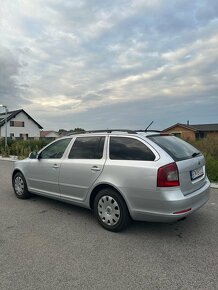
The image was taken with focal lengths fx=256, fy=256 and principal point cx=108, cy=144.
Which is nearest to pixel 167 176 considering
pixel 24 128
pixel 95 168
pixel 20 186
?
pixel 95 168

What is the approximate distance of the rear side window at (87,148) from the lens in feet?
14.6

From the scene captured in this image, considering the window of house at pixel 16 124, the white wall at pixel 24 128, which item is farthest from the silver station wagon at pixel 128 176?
the window of house at pixel 16 124

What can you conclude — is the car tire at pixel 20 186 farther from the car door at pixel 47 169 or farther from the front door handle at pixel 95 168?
the front door handle at pixel 95 168

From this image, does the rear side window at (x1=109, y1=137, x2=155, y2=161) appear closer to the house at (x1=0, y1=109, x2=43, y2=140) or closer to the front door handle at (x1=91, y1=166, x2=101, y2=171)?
the front door handle at (x1=91, y1=166, x2=101, y2=171)

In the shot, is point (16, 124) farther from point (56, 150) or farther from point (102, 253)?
point (102, 253)

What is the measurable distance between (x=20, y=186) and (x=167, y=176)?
3.96 metres

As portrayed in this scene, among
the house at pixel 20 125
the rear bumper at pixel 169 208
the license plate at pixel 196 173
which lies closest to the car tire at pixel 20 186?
the rear bumper at pixel 169 208

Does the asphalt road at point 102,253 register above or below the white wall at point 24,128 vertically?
below

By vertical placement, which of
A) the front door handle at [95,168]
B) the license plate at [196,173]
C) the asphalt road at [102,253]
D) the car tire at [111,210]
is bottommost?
the asphalt road at [102,253]

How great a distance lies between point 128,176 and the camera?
12.5 ft

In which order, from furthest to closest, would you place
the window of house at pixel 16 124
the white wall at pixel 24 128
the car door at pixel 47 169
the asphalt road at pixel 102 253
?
the window of house at pixel 16 124
the white wall at pixel 24 128
the car door at pixel 47 169
the asphalt road at pixel 102 253

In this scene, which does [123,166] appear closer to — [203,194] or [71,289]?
[203,194]

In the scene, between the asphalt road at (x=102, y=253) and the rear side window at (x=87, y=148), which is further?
the rear side window at (x=87, y=148)

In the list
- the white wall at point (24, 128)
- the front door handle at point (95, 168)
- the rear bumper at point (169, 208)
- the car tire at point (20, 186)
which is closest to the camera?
the rear bumper at point (169, 208)
